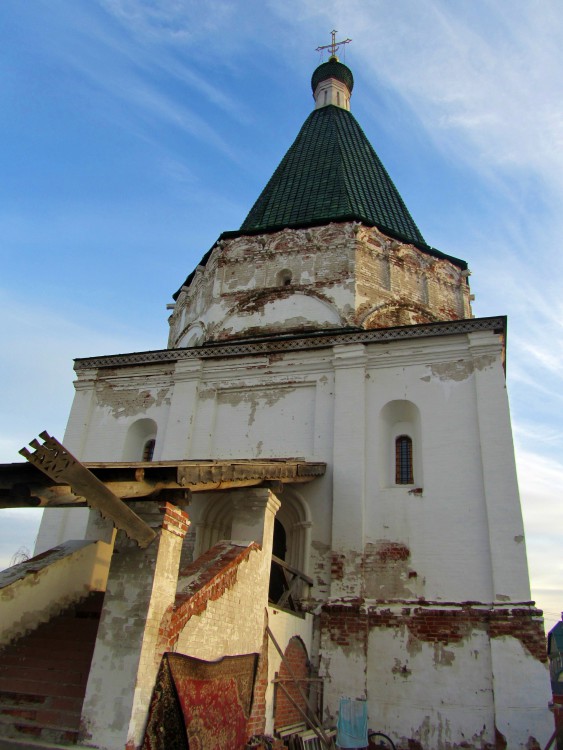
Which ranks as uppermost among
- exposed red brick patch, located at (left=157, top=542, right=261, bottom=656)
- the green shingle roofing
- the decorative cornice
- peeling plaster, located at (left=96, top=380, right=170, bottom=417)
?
the green shingle roofing

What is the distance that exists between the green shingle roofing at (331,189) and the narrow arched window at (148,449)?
6.15 metres

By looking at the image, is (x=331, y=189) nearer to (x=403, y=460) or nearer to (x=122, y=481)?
(x=403, y=460)

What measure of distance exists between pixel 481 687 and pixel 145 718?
18.3 feet

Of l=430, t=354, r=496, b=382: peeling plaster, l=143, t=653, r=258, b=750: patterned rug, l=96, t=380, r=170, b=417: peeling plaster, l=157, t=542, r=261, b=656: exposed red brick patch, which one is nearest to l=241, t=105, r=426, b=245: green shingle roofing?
l=430, t=354, r=496, b=382: peeling plaster

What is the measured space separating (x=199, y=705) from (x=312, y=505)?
5216 mm

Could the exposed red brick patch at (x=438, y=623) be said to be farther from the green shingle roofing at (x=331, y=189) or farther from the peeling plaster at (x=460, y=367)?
the green shingle roofing at (x=331, y=189)

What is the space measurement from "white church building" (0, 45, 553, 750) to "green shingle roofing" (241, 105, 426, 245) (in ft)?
0.55

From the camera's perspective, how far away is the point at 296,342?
12906 mm

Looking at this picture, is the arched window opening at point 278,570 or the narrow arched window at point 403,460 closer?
the narrow arched window at point 403,460

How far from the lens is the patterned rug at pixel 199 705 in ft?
19.1

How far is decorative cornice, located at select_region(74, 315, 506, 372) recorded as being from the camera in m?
11.8

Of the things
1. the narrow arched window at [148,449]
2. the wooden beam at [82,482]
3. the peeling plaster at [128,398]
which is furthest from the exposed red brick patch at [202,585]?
the peeling plaster at [128,398]

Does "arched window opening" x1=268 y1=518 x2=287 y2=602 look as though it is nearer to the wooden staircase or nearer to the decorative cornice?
the decorative cornice

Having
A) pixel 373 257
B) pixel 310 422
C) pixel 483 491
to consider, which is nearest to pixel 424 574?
pixel 483 491
